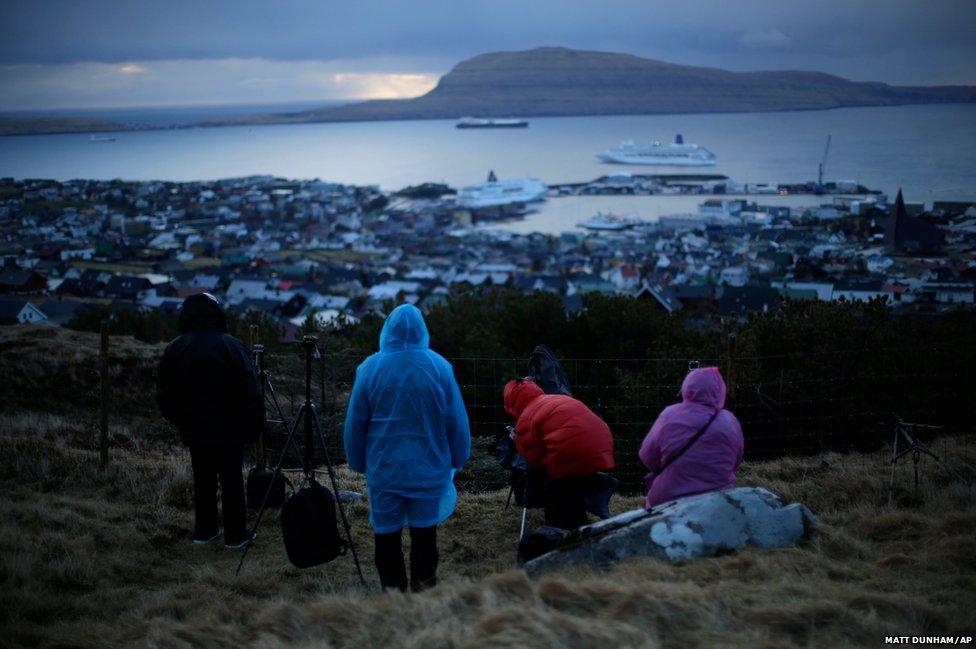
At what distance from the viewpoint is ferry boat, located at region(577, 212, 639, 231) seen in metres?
52.1

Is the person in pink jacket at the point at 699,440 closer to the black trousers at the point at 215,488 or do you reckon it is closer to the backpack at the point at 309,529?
the backpack at the point at 309,529

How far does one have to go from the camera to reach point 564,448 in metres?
3.96

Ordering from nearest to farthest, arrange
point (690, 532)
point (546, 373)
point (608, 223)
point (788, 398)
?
point (690, 532), point (546, 373), point (788, 398), point (608, 223)

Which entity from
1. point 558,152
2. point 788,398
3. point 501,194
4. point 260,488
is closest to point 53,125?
point 501,194

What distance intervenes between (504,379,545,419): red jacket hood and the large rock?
79 centimetres

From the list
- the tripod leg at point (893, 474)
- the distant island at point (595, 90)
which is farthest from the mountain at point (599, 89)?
the tripod leg at point (893, 474)

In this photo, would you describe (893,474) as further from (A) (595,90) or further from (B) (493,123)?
(A) (595,90)

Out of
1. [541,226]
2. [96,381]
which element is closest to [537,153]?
[541,226]

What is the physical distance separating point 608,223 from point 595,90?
134249 millimetres

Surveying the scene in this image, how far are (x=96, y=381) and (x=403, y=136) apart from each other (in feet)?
503

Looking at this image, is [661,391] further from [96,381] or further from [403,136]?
[403,136]

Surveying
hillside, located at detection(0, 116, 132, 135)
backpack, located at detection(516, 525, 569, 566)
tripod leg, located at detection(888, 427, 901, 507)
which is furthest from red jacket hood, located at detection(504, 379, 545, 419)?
hillside, located at detection(0, 116, 132, 135)

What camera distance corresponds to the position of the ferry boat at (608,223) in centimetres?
5213

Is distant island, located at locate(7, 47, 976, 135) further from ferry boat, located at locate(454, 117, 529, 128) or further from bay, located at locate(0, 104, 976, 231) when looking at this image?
ferry boat, located at locate(454, 117, 529, 128)
